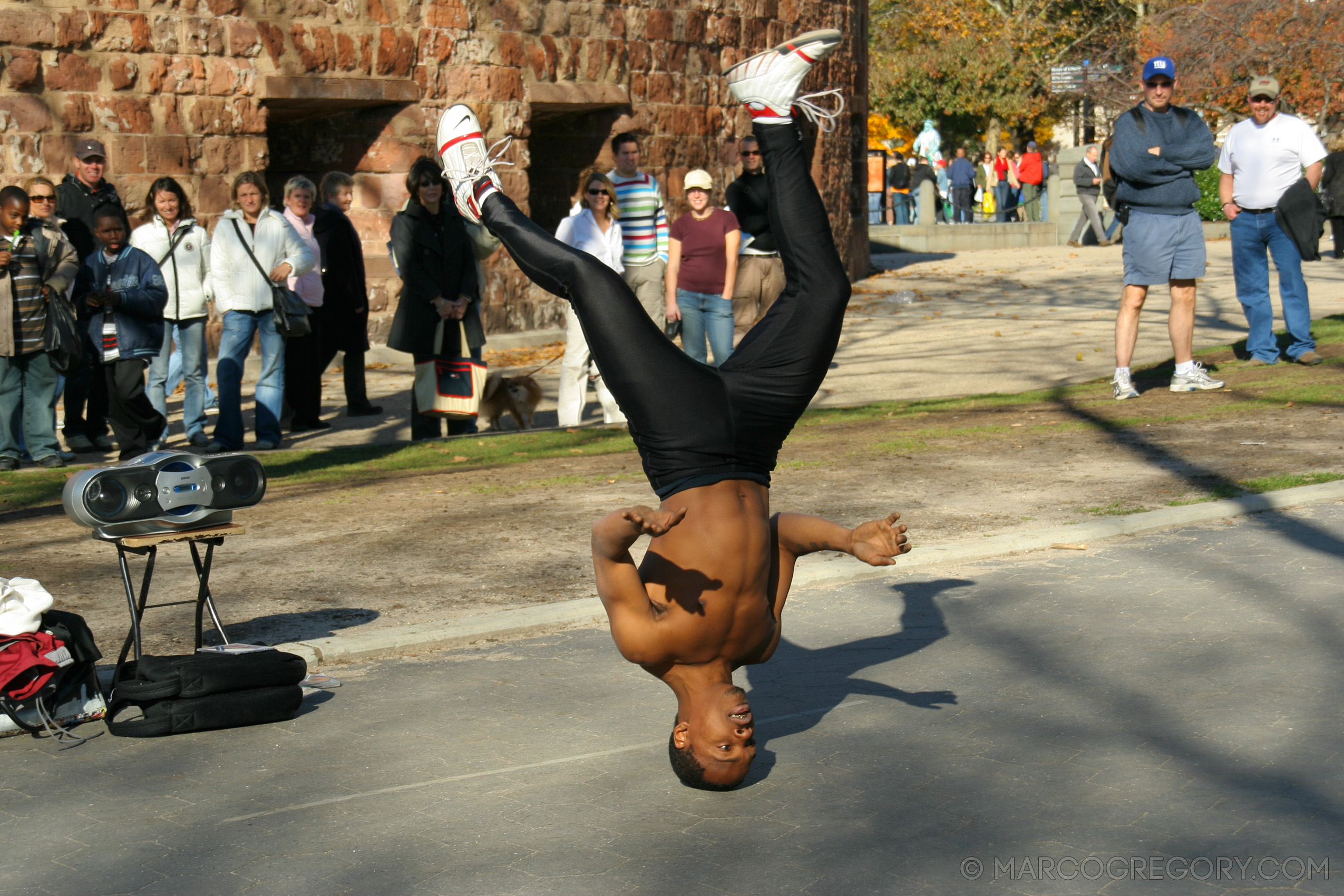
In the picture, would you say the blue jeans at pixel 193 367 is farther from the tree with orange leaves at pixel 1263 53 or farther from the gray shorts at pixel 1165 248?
the tree with orange leaves at pixel 1263 53

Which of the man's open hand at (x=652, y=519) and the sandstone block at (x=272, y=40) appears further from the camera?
the sandstone block at (x=272, y=40)

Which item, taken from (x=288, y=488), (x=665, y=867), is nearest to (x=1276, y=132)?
(x=288, y=488)

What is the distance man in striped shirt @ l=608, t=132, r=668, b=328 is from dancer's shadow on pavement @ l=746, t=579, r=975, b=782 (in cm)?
545

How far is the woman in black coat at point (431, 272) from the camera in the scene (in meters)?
10.5

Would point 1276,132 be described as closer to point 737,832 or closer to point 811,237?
point 811,237

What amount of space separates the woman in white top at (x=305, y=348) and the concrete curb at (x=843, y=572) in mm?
6000

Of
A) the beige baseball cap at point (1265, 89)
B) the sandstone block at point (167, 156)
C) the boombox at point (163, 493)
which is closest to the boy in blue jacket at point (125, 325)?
the sandstone block at point (167, 156)

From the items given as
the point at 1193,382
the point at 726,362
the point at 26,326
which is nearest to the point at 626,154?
the point at 26,326

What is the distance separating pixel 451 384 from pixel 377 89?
5.73m

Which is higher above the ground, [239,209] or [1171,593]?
[239,209]

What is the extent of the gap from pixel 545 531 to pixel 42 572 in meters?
2.48

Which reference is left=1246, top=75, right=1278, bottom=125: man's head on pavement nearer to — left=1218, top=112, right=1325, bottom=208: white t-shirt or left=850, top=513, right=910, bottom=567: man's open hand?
left=1218, top=112, right=1325, bottom=208: white t-shirt

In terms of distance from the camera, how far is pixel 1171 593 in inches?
236

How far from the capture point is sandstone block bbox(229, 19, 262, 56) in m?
14.2
